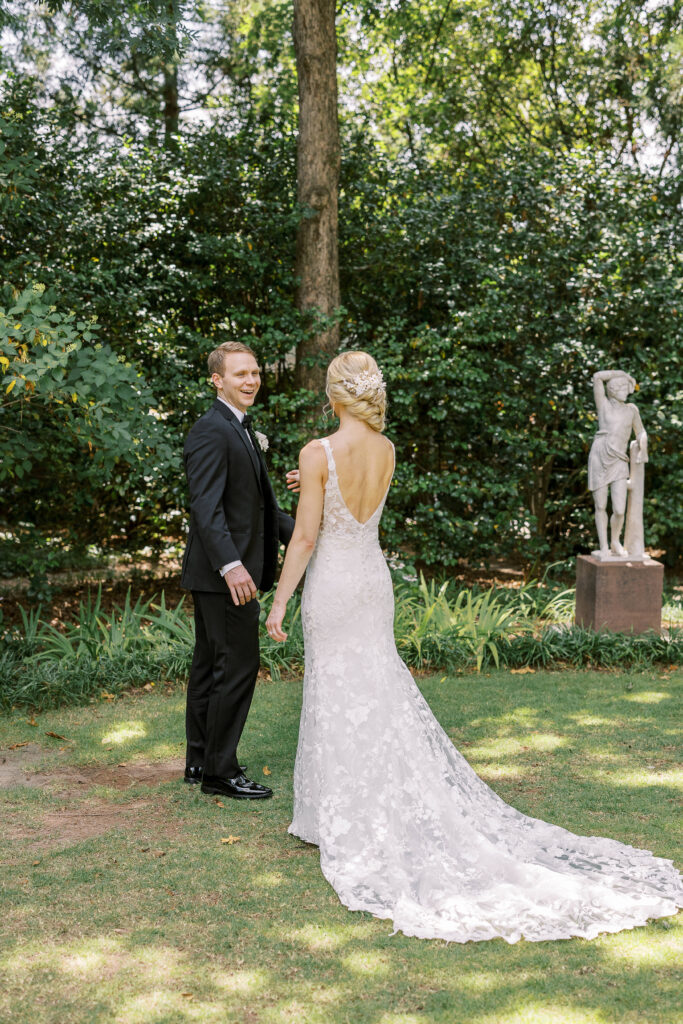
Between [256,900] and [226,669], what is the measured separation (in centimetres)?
124

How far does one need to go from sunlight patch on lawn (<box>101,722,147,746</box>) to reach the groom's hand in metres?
1.80

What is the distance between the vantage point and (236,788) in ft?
15.1

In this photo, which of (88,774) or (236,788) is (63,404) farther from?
(236,788)

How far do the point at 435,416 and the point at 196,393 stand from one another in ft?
7.81

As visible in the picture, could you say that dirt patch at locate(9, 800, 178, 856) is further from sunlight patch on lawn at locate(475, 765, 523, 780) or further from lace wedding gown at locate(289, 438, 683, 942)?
sunlight patch on lawn at locate(475, 765, 523, 780)

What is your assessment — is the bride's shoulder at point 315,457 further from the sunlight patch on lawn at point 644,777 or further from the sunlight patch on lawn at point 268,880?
the sunlight patch on lawn at point 644,777

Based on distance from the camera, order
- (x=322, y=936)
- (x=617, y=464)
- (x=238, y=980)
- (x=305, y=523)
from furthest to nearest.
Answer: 1. (x=617, y=464)
2. (x=305, y=523)
3. (x=322, y=936)
4. (x=238, y=980)

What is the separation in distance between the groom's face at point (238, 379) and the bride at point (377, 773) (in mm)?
786

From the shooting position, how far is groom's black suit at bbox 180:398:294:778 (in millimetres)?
4414

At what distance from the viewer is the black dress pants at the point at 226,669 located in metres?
4.53

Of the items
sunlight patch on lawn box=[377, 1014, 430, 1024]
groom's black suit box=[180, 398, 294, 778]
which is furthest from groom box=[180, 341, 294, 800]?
sunlight patch on lawn box=[377, 1014, 430, 1024]

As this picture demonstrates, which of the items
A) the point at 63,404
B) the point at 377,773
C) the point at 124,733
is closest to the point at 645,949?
the point at 377,773

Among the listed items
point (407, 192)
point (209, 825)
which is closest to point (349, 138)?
point (407, 192)

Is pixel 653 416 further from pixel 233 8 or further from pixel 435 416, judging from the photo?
pixel 233 8
